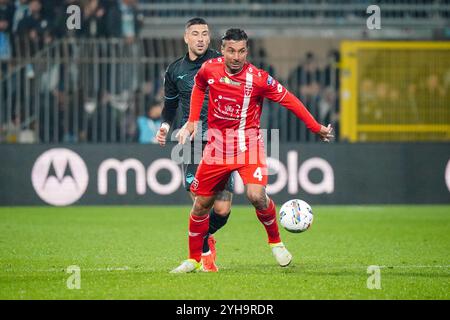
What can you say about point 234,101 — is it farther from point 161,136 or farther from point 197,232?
point 197,232

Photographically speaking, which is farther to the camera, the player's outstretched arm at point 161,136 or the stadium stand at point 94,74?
the stadium stand at point 94,74

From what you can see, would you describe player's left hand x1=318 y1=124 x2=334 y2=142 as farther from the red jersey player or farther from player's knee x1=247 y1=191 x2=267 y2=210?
player's knee x1=247 y1=191 x2=267 y2=210

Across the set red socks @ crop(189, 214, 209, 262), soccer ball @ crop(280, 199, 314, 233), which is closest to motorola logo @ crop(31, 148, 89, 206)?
soccer ball @ crop(280, 199, 314, 233)

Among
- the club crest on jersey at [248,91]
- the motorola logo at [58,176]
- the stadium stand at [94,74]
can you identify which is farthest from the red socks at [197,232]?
the stadium stand at [94,74]

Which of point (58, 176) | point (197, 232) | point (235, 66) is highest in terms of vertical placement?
point (235, 66)

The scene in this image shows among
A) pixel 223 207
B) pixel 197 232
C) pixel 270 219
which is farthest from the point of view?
pixel 223 207

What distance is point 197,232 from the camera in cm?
988

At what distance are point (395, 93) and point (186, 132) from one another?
10.7 metres

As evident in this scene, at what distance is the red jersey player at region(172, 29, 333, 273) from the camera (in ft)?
31.7

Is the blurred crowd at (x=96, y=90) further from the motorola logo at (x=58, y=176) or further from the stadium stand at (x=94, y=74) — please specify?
the motorola logo at (x=58, y=176)

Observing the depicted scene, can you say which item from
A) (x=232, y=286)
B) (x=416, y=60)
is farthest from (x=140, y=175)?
(x=232, y=286)

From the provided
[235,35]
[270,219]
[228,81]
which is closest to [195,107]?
[228,81]

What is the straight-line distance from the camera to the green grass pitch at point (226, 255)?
858 cm

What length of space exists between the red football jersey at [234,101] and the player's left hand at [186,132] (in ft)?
0.24
